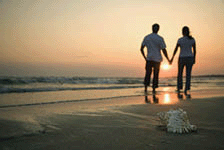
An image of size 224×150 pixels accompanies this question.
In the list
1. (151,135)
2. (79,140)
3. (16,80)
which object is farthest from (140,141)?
(16,80)

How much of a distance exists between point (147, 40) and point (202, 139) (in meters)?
6.31

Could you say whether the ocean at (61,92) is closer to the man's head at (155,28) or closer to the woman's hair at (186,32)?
the man's head at (155,28)

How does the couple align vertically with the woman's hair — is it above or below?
below

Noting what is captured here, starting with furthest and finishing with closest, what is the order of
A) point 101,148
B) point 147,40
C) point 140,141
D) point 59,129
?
point 147,40 < point 59,129 < point 140,141 < point 101,148

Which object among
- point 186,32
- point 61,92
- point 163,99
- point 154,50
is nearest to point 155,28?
point 154,50

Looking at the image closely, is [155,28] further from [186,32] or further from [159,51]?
[186,32]

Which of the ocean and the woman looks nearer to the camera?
the ocean

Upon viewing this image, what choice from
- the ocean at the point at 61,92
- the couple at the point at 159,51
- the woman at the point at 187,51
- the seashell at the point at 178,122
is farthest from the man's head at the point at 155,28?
the seashell at the point at 178,122

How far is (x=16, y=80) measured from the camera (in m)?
19.5

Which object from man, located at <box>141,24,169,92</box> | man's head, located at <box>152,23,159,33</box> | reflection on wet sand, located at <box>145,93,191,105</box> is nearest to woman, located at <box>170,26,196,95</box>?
man, located at <box>141,24,169,92</box>

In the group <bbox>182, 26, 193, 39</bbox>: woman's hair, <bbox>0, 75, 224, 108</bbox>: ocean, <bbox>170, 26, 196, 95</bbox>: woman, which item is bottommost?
<bbox>0, 75, 224, 108</bbox>: ocean

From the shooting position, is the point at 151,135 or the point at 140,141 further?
the point at 151,135

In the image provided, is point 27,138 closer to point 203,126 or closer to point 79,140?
point 79,140

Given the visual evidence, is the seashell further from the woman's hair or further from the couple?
the woman's hair
